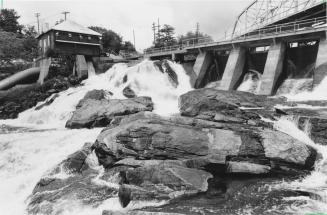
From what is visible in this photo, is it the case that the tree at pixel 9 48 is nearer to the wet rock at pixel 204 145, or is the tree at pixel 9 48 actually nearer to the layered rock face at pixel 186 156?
the layered rock face at pixel 186 156

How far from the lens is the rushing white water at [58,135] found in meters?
13.8

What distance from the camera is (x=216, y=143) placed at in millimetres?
14320

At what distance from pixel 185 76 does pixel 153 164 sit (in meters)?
22.7

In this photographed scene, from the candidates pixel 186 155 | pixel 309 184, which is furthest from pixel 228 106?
pixel 309 184

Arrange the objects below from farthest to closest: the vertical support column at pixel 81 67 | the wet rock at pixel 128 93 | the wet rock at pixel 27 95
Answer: the vertical support column at pixel 81 67, the wet rock at pixel 27 95, the wet rock at pixel 128 93

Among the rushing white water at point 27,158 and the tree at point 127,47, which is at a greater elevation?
the tree at point 127,47

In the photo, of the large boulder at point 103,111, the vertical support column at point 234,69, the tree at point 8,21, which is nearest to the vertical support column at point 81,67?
the large boulder at point 103,111

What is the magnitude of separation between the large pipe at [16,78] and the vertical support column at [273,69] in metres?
28.5

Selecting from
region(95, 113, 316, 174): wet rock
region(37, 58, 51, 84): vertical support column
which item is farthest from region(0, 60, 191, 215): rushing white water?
region(37, 58, 51, 84): vertical support column

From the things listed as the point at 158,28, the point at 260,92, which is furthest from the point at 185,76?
the point at 158,28

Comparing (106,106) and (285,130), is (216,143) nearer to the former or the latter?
(285,130)

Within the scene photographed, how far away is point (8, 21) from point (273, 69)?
2702 inches

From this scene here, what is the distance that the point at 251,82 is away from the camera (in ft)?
102

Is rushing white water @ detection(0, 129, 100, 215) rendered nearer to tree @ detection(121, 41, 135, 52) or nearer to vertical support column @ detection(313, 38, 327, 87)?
vertical support column @ detection(313, 38, 327, 87)
